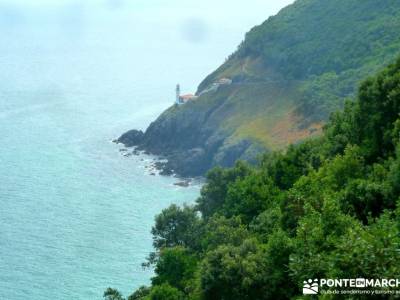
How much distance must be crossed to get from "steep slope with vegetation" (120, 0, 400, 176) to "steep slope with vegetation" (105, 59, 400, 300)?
178 feet

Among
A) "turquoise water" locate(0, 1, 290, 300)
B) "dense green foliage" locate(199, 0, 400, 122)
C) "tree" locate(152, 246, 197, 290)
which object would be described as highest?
"dense green foliage" locate(199, 0, 400, 122)

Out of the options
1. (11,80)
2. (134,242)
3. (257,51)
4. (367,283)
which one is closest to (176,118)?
(257,51)

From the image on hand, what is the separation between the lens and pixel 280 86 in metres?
118

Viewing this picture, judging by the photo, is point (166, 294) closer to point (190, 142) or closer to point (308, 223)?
point (308, 223)

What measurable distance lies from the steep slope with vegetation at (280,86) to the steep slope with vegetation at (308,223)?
54.3m

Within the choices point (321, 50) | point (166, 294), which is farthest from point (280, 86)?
point (166, 294)

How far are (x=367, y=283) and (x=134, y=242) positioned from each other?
64142 millimetres

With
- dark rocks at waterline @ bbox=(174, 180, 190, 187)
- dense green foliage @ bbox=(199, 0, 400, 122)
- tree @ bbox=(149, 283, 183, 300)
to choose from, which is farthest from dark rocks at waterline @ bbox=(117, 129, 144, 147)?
tree @ bbox=(149, 283, 183, 300)

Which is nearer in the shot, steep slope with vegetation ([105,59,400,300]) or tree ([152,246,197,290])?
steep slope with vegetation ([105,59,400,300])

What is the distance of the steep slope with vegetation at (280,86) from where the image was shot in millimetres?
104938

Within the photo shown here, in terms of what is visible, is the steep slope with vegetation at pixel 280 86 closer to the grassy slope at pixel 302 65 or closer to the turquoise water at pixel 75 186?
the grassy slope at pixel 302 65

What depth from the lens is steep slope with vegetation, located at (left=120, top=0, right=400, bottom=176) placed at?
105m

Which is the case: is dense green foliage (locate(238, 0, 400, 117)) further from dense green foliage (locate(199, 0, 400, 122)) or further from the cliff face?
the cliff face

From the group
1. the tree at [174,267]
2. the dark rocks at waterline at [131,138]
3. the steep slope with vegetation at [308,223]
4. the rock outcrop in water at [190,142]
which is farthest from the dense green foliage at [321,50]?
the tree at [174,267]
